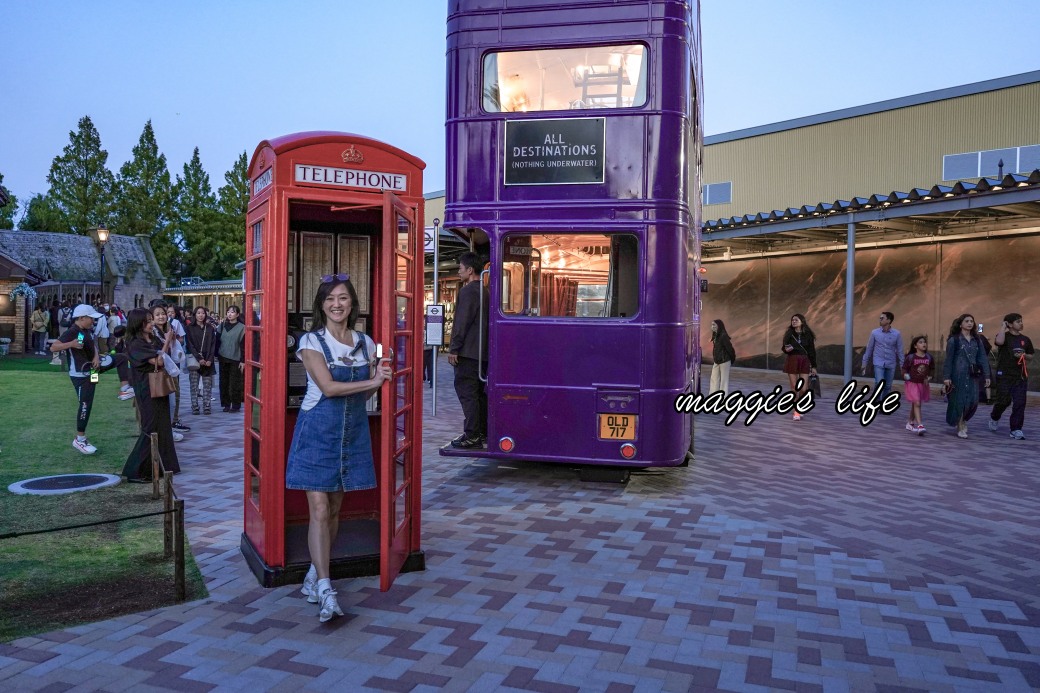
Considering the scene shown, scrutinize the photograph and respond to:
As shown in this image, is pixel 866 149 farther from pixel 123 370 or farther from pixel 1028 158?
pixel 123 370

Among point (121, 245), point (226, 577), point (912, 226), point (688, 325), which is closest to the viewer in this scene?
point (226, 577)

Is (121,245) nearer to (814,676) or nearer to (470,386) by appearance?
(470,386)

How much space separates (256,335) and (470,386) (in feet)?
11.6

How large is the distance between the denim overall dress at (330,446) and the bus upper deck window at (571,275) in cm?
353

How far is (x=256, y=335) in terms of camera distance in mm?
5320

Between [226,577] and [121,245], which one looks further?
[121,245]

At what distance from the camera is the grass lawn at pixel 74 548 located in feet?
15.2

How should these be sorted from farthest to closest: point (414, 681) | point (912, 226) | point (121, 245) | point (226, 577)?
point (121, 245), point (912, 226), point (226, 577), point (414, 681)

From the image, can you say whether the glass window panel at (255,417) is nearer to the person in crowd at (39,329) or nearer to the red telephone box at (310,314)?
the red telephone box at (310,314)

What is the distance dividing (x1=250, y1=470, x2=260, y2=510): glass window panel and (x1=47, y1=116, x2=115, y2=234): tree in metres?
62.4

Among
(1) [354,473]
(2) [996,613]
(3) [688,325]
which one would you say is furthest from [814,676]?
(3) [688,325]

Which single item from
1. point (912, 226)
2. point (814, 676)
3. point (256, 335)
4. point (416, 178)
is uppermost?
point (912, 226)

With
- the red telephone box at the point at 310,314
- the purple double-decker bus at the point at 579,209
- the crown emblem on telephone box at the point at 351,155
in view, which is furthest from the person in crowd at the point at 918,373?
the crown emblem on telephone box at the point at 351,155

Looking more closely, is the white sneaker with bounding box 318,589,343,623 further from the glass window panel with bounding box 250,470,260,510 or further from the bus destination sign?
the bus destination sign
